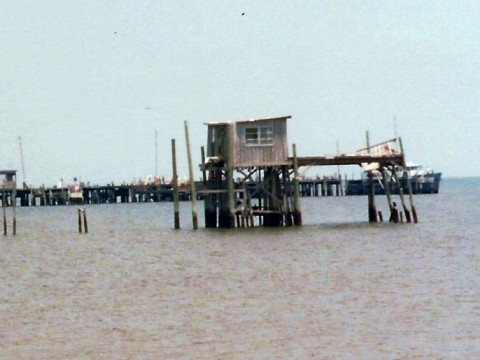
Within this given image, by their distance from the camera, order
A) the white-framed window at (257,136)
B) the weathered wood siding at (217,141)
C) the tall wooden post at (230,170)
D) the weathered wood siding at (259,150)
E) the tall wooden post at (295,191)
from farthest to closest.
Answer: the weathered wood siding at (217,141)
the white-framed window at (257,136)
the weathered wood siding at (259,150)
the tall wooden post at (230,170)
the tall wooden post at (295,191)

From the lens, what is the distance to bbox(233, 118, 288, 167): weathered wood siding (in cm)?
6588

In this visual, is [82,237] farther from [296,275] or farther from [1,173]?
[1,173]

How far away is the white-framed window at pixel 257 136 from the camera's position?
217 feet

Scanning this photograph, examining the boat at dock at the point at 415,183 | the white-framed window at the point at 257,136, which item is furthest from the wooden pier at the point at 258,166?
the boat at dock at the point at 415,183

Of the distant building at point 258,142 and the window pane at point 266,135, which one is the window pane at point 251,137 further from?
the window pane at point 266,135

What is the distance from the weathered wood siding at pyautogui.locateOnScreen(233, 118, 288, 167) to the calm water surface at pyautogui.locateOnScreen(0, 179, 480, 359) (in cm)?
433

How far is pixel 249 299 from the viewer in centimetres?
3725

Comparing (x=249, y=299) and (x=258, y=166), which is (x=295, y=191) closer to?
(x=258, y=166)

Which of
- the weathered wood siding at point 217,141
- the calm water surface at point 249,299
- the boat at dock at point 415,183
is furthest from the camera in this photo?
the boat at dock at point 415,183

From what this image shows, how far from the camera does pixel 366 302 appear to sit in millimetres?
35656

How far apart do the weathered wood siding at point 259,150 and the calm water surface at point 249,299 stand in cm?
433

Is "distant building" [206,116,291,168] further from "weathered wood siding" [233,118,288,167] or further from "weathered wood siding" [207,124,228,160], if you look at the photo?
"weathered wood siding" [207,124,228,160]

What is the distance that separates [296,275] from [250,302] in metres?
7.77

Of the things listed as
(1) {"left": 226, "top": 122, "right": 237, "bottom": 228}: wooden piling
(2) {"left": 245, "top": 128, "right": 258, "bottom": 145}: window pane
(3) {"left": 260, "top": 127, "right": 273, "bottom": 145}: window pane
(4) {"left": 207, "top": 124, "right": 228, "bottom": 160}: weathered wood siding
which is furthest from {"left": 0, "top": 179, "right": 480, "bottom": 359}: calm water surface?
(4) {"left": 207, "top": 124, "right": 228, "bottom": 160}: weathered wood siding
